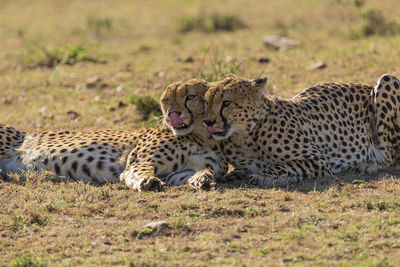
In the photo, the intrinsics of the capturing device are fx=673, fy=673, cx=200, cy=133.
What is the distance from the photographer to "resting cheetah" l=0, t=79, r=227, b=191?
19.1ft

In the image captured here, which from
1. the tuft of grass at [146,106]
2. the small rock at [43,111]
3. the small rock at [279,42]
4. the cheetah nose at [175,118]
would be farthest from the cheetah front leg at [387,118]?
the small rock at [279,42]

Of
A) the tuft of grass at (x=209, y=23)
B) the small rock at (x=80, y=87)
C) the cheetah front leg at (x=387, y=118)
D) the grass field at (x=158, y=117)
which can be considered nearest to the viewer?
the grass field at (x=158, y=117)

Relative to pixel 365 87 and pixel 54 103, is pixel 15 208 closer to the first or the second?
pixel 365 87

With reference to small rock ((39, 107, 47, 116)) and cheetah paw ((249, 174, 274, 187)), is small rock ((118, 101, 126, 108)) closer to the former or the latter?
small rock ((39, 107, 47, 116))

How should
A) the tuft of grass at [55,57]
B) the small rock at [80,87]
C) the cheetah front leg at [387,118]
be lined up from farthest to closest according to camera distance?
1. the tuft of grass at [55,57]
2. the small rock at [80,87]
3. the cheetah front leg at [387,118]

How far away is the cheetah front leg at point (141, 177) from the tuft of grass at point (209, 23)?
8984 mm

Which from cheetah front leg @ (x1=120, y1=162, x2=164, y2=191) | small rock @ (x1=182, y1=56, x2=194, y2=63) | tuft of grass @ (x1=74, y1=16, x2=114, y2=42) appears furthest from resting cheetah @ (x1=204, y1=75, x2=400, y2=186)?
tuft of grass @ (x1=74, y1=16, x2=114, y2=42)

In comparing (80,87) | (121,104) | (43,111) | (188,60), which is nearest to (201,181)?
(121,104)

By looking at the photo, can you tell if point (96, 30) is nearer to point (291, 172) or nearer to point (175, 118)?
point (175, 118)

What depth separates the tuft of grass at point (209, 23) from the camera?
47.8 ft

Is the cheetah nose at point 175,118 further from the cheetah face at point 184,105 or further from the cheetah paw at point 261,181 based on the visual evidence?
the cheetah paw at point 261,181

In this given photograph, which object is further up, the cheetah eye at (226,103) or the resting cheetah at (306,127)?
the cheetah eye at (226,103)

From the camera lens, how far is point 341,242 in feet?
13.7

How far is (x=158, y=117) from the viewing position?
7.36m
